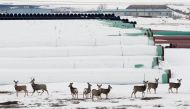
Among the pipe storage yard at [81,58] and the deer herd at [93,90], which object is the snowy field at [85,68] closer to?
the pipe storage yard at [81,58]

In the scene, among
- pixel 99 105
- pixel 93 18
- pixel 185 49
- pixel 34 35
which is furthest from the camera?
pixel 93 18

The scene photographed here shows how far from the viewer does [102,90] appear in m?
22.1

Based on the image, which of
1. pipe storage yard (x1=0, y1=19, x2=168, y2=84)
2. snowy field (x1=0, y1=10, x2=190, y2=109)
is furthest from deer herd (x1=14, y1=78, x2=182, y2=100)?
pipe storage yard (x1=0, y1=19, x2=168, y2=84)

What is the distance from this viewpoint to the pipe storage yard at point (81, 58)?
27.2 metres

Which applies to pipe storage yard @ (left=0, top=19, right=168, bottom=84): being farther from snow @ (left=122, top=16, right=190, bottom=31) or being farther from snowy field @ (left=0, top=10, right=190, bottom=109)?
snow @ (left=122, top=16, right=190, bottom=31)

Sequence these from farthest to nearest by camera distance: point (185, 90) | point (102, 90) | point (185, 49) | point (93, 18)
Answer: point (93, 18) < point (185, 49) < point (185, 90) < point (102, 90)

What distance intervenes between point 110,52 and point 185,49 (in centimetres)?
1299

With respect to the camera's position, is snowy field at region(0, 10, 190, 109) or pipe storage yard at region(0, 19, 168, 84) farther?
pipe storage yard at region(0, 19, 168, 84)

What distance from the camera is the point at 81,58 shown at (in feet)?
96.4

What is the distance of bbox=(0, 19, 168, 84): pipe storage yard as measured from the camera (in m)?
27.2

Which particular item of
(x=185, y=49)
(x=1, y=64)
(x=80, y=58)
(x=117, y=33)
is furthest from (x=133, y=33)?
(x=1, y=64)

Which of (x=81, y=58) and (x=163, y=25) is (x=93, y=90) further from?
(x=163, y=25)

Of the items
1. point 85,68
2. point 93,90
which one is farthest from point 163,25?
point 93,90

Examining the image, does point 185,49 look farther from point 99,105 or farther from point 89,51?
point 99,105
